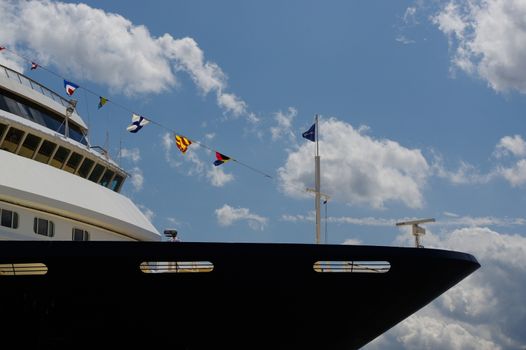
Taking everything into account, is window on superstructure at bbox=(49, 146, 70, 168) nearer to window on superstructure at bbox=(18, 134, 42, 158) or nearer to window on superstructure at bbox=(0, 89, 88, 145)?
window on superstructure at bbox=(18, 134, 42, 158)

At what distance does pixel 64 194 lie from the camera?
16328 millimetres

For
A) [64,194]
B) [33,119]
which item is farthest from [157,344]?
[33,119]

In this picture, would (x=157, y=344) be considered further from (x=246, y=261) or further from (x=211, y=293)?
(x=246, y=261)

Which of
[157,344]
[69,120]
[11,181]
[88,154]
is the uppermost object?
[69,120]

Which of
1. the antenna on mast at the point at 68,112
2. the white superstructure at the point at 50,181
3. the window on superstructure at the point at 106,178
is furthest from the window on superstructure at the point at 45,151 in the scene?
the window on superstructure at the point at 106,178

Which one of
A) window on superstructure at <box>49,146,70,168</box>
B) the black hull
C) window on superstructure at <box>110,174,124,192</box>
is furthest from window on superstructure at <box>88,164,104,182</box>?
the black hull

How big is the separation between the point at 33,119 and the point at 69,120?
196 centimetres

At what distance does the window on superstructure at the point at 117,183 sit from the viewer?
20341mm

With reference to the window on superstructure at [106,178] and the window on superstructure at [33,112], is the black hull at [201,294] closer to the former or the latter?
the window on superstructure at [106,178]

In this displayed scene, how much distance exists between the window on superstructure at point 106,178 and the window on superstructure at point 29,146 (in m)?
2.40

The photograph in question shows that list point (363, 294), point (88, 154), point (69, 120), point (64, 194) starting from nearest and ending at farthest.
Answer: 1. point (363, 294)
2. point (64, 194)
3. point (88, 154)
4. point (69, 120)

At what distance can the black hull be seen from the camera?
13016 millimetres

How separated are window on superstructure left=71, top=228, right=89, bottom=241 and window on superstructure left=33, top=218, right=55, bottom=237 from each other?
576 mm

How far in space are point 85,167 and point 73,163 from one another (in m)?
0.42
